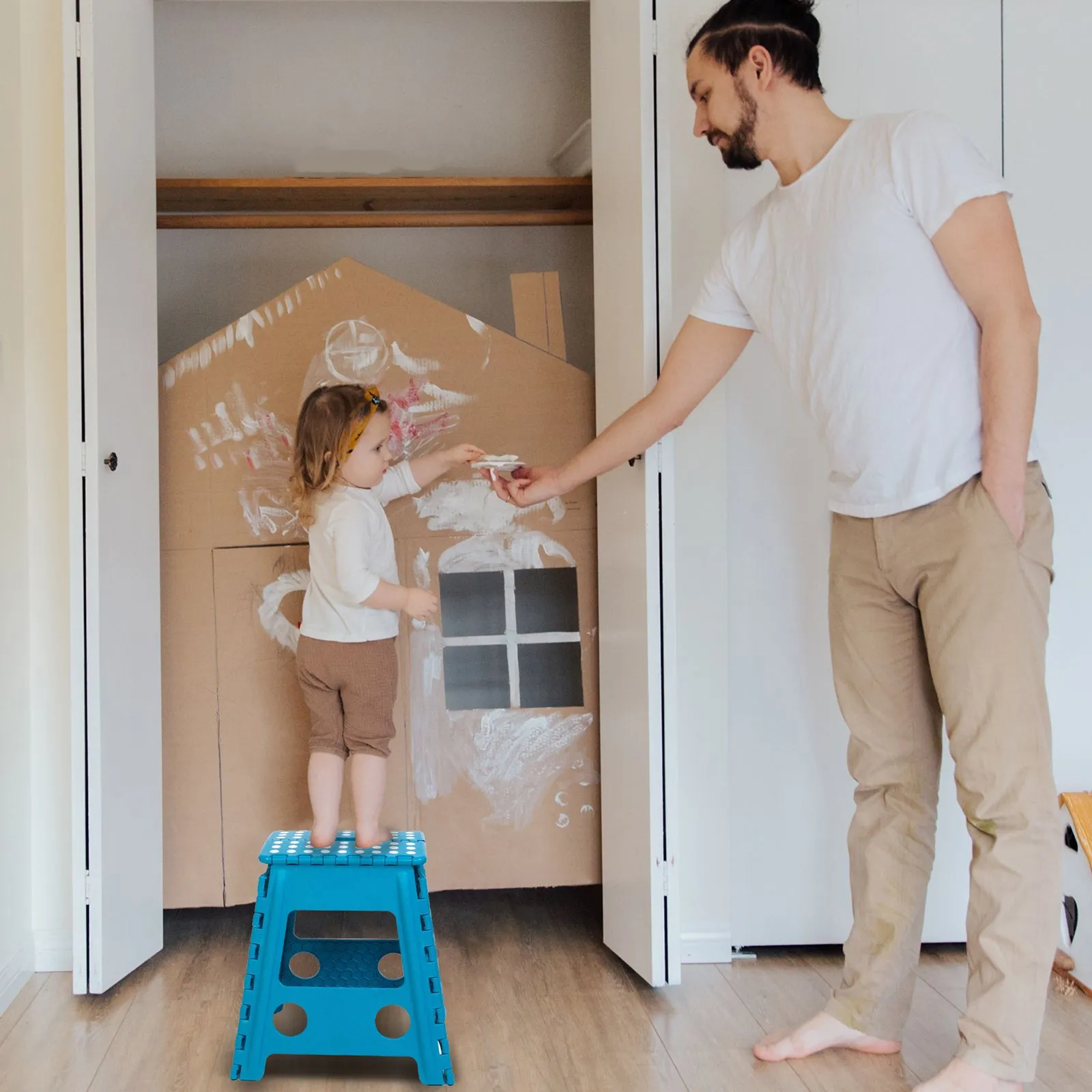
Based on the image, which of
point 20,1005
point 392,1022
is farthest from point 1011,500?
point 20,1005

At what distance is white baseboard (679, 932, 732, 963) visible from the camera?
2.06m

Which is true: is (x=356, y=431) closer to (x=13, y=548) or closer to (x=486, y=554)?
(x=486, y=554)

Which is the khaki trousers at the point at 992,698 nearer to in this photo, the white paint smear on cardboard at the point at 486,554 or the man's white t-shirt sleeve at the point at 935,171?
the man's white t-shirt sleeve at the point at 935,171

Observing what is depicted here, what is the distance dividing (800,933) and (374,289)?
5.12 feet

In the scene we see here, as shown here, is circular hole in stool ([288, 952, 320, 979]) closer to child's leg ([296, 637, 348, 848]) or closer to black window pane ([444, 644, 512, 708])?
child's leg ([296, 637, 348, 848])

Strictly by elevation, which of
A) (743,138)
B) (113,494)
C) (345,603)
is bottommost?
(345,603)

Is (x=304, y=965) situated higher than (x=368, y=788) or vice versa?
(x=368, y=788)

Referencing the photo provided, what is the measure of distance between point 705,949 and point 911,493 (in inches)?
41.7

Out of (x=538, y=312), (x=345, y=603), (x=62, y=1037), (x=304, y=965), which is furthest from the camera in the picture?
(x=538, y=312)

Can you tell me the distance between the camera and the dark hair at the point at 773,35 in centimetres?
155

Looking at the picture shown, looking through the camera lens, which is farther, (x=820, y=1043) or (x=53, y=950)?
(x=53, y=950)

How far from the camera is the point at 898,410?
1469 millimetres

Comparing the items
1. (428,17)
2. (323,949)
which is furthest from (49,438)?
(428,17)

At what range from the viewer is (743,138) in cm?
160
